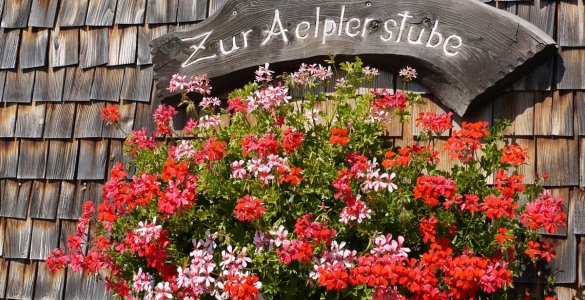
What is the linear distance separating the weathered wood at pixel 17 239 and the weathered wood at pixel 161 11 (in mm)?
1444

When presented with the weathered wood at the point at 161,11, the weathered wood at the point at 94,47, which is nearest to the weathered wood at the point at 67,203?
the weathered wood at the point at 94,47

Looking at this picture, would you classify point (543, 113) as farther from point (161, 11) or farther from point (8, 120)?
point (8, 120)

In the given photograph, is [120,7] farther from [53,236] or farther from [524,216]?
[524,216]

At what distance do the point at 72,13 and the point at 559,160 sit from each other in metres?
2.92

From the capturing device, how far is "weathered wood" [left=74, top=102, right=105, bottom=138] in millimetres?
4191

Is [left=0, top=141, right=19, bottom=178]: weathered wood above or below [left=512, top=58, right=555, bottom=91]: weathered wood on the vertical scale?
below

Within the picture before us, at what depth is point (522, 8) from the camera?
136 inches

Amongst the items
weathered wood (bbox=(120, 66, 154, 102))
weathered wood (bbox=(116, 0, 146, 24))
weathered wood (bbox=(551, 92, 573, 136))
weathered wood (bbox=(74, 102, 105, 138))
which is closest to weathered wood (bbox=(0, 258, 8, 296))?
weathered wood (bbox=(74, 102, 105, 138))

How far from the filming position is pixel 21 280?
14.2ft

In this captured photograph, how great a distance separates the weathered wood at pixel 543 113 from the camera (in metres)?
3.37

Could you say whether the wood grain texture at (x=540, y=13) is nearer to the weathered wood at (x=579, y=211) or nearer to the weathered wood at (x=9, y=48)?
the weathered wood at (x=579, y=211)

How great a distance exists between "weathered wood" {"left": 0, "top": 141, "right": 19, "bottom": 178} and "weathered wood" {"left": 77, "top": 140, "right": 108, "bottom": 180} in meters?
0.47

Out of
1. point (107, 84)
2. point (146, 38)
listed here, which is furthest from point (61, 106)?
point (146, 38)

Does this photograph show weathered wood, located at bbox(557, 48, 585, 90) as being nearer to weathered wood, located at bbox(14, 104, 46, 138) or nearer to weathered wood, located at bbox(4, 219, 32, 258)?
weathered wood, located at bbox(14, 104, 46, 138)
